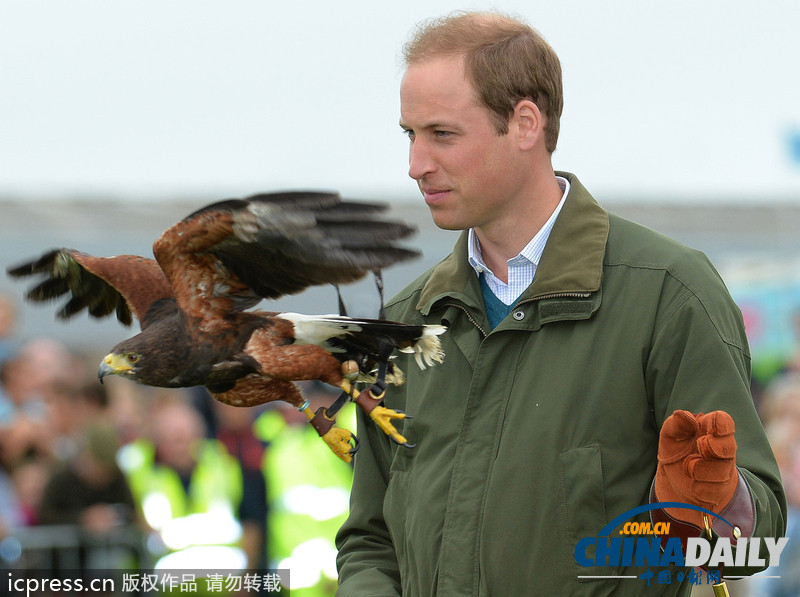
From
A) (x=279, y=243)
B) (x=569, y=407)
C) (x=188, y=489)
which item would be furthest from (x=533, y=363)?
(x=188, y=489)

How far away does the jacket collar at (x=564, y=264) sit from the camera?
2.09 metres

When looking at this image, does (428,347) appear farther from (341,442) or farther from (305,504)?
(305,504)

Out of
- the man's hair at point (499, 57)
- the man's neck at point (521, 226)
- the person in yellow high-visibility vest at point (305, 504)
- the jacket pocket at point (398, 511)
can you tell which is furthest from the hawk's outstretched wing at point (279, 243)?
the person in yellow high-visibility vest at point (305, 504)

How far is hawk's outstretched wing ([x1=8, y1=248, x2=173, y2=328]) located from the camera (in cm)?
234

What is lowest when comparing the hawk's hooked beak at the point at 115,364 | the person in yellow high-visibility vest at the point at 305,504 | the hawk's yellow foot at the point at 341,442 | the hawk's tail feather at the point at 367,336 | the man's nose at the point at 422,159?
the person in yellow high-visibility vest at the point at 305,504

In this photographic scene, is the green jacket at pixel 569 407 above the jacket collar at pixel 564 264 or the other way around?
the other way around

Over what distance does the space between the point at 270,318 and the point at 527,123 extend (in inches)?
27.0

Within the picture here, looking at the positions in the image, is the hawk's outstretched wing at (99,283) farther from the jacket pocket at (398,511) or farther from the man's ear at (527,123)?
the man's ear at (527,123)

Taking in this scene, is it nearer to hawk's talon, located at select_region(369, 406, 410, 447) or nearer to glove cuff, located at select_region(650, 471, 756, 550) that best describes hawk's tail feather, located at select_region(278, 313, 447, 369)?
hawk's talon, located at select_region(369, 406, 410, 447)

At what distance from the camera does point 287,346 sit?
209 cm

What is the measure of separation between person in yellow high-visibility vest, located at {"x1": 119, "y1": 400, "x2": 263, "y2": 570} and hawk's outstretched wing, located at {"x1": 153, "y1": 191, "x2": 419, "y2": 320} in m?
4.21

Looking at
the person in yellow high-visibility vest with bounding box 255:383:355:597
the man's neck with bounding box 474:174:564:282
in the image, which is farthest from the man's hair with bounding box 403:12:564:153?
the person in yellow high-visibility vest with bounding box 255:383:355:597

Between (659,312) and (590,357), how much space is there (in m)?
0.16

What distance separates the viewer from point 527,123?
2.20m
